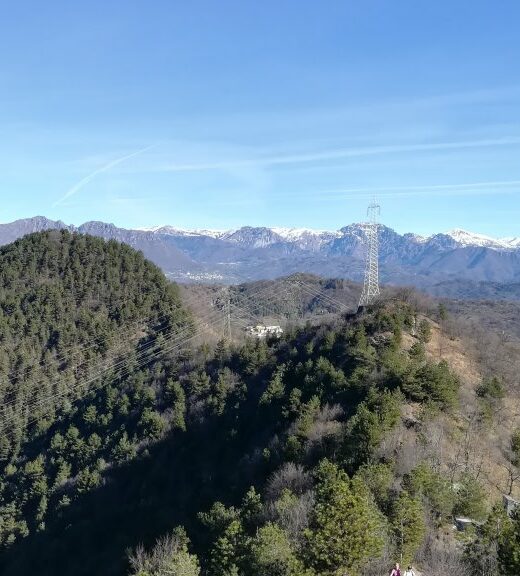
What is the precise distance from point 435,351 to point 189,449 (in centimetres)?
2667

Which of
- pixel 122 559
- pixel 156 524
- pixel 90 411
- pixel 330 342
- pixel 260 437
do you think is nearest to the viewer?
pixel 122 559

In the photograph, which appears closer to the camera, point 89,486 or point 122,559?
point 122,559

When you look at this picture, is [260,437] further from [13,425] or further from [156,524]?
[13,425]

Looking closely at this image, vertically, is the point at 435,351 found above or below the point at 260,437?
above

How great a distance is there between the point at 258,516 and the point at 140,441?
112ft

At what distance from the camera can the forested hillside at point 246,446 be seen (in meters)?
21.8

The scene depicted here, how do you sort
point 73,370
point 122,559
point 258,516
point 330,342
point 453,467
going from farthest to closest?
point 73,370 → point 330,342 → point 122,559 → point 453,467 → point 258,516

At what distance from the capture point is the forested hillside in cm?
2183

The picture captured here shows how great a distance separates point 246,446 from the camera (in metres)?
49.2

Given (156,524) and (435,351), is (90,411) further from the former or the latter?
(435,351)

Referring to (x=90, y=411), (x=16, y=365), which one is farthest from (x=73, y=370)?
(x=90, y=411)

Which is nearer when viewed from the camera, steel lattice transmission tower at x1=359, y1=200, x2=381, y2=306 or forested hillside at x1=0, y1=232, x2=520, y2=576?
forested hillside at x1=0, y1=232, x2=520, y2=576

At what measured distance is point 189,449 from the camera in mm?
53906

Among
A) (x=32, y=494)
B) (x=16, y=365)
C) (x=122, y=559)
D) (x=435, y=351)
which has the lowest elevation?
(x=32, y=494)
